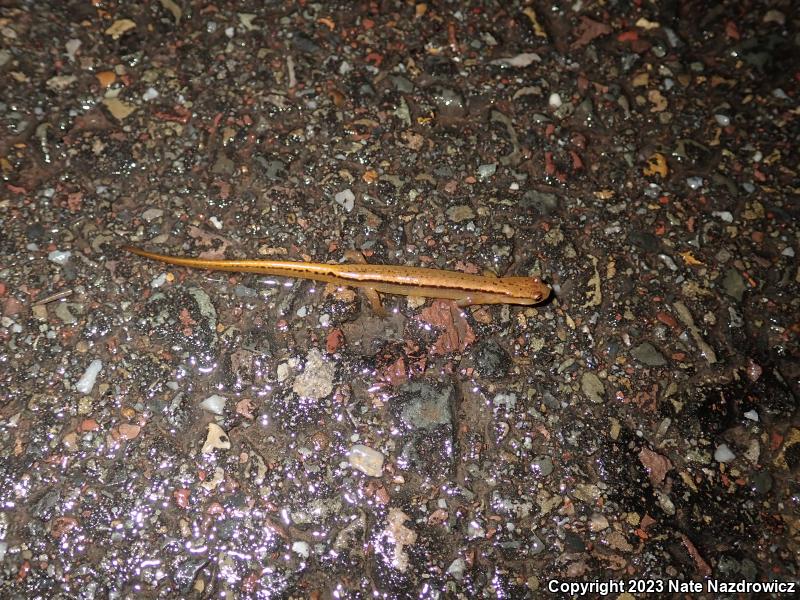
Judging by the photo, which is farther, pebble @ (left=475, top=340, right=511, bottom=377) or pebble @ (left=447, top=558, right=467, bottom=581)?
pebble @ (left=475, top=340, right=511, bottom=377)

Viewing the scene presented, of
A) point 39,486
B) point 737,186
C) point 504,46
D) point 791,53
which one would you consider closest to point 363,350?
point 39,486

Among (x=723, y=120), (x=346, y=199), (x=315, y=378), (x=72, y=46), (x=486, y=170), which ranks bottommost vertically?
(x=315, y=378)

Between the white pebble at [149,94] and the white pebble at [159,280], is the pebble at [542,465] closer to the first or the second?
the white pebble at [159,280]

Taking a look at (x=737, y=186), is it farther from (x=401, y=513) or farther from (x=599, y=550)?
(x=401, y=513)

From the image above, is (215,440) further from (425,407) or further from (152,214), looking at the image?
(152,214)

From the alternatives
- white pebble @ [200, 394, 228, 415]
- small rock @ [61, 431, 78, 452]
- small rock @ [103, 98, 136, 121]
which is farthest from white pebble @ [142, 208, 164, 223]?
small rock @ [61, 431, 78, 452]

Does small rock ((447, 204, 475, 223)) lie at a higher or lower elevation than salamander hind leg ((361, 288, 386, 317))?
higher

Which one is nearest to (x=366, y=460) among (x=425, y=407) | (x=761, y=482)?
(x=425, y=407)

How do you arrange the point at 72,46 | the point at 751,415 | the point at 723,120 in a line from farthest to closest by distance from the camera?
the point at 723,120 < the point at 72,46 < the point at 751,415

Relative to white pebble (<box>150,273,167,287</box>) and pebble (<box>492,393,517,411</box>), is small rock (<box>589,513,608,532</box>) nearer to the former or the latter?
pebble (<box>492,393,517,411</box>)
